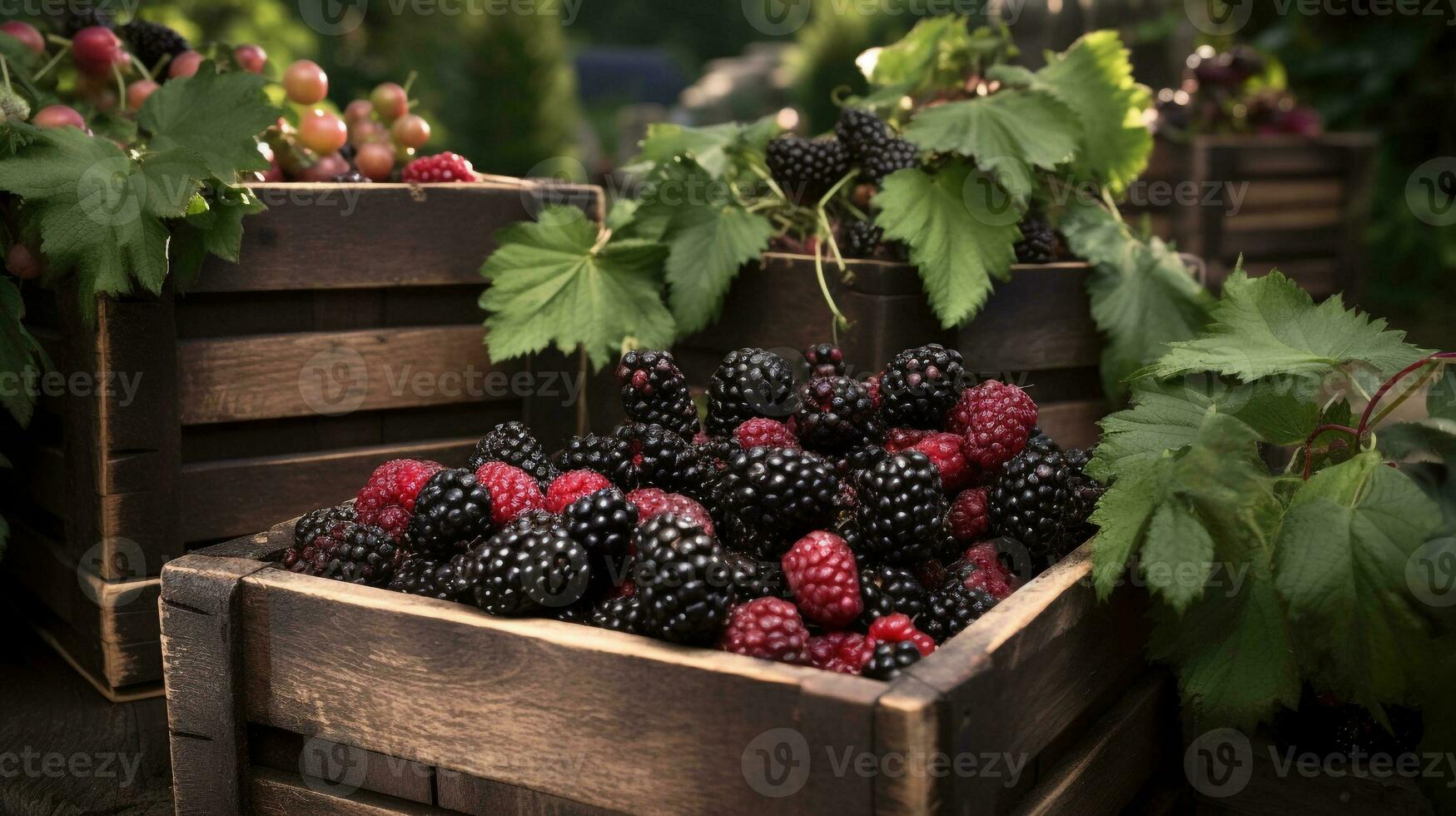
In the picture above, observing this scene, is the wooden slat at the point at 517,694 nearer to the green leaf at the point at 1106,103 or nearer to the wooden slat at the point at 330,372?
the wooden slat at the point at 330,372

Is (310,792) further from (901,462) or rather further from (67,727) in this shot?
(901,462)

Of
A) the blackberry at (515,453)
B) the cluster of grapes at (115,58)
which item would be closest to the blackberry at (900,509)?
the blackberry at (515,453)

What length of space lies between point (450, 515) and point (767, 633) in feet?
1.01

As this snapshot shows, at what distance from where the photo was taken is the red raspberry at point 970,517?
3.76 feet

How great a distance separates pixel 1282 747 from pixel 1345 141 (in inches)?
106

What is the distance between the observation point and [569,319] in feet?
5.00

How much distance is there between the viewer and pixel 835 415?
1163 mm

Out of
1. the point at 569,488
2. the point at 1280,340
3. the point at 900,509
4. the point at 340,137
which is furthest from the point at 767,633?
the point at 340,137

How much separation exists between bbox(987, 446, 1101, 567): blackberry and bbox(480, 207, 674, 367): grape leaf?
1.84ft

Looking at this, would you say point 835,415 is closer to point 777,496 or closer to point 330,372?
point 777,496

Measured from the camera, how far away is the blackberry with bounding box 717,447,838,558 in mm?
1011

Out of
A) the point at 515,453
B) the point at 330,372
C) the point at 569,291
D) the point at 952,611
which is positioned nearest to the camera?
the point at 952,611

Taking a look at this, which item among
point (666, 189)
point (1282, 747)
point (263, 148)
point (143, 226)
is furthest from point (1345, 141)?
point (143, 226)

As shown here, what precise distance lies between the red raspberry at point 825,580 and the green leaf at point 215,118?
2.36 feet
